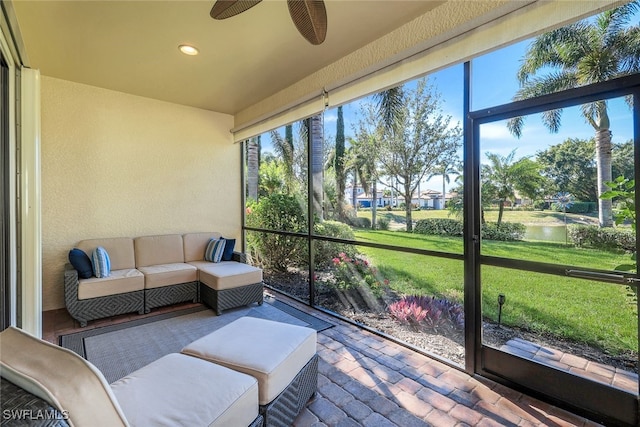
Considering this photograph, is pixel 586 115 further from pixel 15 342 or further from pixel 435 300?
pixel 15 342

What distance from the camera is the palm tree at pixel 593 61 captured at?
171cm

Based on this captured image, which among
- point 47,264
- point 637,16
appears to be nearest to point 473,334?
point 637,16

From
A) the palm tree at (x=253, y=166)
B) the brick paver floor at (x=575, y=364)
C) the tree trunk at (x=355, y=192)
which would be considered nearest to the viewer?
the brick paver floor at (x=575, y=364)

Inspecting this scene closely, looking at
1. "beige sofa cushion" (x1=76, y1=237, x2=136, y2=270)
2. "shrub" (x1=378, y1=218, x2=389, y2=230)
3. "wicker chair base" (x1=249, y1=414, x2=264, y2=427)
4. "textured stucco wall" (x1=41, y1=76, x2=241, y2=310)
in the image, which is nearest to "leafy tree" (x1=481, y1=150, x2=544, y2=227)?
"shrub" (x1=378, y1=218, x2=389, y2=230)

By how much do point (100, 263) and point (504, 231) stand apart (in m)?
3.99

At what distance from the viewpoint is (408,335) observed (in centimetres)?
291

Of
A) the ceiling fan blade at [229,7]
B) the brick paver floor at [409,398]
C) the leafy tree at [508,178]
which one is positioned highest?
the ceiling fan blade at [229,7]

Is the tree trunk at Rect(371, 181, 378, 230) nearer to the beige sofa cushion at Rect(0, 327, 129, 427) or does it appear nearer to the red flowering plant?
the red flowering plant

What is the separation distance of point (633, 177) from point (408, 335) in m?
2.04

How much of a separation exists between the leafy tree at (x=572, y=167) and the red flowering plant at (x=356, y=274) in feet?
5.70

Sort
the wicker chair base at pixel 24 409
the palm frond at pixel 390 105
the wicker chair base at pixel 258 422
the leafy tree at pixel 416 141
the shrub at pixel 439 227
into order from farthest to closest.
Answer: the palm frond at pixel 390 105
the leafy tree at pixel 416 141
the shrub at pixel 439 227
the wicker chair base at pixel 258 422
the wicker chair base at pixel 24 409

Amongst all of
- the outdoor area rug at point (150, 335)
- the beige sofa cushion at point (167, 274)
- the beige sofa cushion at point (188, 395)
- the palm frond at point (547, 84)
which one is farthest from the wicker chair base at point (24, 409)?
the beige sofa cushion at point (167, 274)

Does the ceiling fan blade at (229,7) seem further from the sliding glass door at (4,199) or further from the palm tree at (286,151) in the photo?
the palm tree at (286,151)

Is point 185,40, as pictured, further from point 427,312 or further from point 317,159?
point 427,312
